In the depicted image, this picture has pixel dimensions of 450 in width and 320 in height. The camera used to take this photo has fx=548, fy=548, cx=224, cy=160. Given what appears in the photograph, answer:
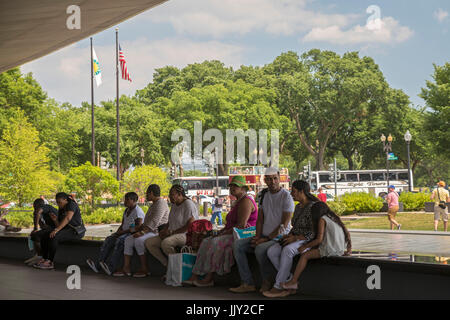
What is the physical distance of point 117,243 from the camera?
8758 millimetres

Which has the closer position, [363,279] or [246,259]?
[363,279]

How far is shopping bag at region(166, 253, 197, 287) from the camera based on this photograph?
7.62 m

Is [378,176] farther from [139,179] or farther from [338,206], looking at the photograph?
[139,179]

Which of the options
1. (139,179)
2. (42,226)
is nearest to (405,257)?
(42,226)

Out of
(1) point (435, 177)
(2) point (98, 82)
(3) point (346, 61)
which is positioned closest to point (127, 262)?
(2) point (98, 82)

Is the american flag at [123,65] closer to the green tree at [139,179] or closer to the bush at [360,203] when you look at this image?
the green tree at [139,179]

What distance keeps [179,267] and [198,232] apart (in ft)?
1.88

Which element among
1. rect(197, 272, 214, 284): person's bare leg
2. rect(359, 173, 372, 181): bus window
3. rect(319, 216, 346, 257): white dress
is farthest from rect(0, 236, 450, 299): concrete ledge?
rect(359, 173, 372, 181): bus window

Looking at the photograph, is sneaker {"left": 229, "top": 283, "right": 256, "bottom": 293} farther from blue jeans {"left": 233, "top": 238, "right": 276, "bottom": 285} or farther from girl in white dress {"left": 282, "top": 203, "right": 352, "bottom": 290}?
girl in white dress {"left": 282, "top": 203, "right": 352, "bottom": 290}

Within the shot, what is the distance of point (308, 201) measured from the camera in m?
6.82
